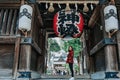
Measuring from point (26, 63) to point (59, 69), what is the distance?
762 inches

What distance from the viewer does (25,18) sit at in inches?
263

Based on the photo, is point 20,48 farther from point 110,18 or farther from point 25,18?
point 110,18

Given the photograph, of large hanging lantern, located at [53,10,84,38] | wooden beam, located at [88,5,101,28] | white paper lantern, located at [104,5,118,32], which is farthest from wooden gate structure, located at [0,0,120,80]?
large hanging lantern, located at [53,10,84,38]

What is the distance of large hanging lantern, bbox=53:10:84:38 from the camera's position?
738 centimetres

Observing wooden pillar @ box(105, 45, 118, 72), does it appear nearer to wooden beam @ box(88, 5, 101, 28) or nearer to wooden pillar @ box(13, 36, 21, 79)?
wooden beam @ box(88, 5, 101, 28)

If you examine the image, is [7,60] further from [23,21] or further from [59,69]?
[59,69]

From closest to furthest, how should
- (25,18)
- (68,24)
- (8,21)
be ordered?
(25,18)
(8,21)
(68,24)

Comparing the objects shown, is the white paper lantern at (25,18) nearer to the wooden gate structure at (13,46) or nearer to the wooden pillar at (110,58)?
the wooden gate structure at (13,46)

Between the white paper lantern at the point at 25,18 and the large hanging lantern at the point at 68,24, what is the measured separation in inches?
50.5

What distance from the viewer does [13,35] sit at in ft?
22.9

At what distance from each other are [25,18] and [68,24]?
2000 mm

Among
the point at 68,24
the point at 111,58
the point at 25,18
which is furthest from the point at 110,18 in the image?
the point at 25,18

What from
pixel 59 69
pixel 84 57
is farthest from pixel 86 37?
pixel 59 69

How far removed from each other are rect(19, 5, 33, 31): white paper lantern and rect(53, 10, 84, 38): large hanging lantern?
1.28 meters
